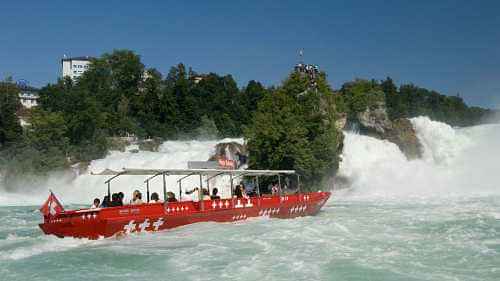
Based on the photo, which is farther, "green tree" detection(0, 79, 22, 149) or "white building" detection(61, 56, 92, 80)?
"white building" detection(61, 56, 92, 80)

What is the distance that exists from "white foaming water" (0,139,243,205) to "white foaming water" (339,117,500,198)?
1259 cm

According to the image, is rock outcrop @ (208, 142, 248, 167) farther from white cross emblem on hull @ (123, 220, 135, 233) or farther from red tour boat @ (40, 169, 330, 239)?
white cross emblem on hull @ (123, 220, 135, 233)

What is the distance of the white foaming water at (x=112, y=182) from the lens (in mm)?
47094

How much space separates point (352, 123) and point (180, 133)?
26.0m

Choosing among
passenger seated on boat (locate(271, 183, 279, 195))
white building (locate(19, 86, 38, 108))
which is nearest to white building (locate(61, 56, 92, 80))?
white building (locate(19, 86, 38, 108))

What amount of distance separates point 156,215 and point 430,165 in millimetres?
38875

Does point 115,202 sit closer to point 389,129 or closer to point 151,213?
point 151,213

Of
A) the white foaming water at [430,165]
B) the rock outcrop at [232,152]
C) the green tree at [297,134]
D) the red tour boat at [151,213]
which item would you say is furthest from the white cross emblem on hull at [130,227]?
the rock outcrop at [232,152]

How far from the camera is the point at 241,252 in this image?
18141 mm

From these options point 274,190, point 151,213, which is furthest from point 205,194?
point 274,190

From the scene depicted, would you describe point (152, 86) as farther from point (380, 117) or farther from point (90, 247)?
point (90, 247)

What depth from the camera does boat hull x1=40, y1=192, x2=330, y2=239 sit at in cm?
2098

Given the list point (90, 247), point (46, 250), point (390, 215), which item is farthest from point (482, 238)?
point (46, 250)

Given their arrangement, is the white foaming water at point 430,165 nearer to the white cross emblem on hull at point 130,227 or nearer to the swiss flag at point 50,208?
the white cross emblem on hull at point 130,227
